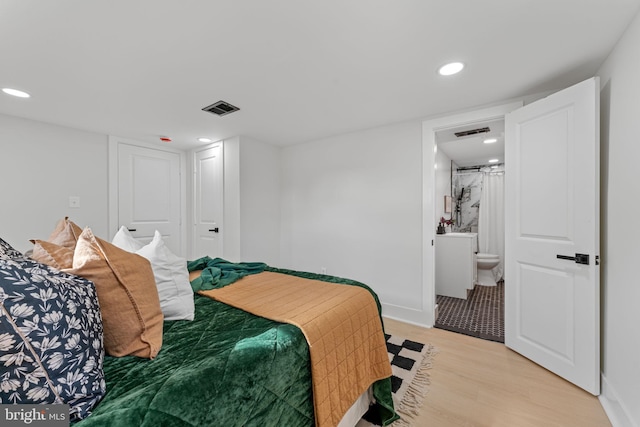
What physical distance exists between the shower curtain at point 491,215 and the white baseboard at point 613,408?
10.7 feet

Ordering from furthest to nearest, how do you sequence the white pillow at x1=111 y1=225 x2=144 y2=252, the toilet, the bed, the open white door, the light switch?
the toilet < the light switch < the open white door < the white pillow at x1=111 y1=225 x2=144 y2=252 < the bed

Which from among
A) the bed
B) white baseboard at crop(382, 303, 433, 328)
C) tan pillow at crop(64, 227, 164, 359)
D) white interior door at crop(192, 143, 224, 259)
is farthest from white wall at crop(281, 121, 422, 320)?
tan pillow at crop(64, 227, 164, 359)

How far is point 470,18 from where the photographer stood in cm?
142

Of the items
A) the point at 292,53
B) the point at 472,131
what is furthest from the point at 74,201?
the point at 472,131

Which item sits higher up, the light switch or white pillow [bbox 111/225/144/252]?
the light switch

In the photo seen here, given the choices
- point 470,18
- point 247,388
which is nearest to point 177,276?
point 247,388

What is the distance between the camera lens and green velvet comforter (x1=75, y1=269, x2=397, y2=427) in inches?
28.2

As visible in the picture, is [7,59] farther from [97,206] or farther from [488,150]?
[488,150]

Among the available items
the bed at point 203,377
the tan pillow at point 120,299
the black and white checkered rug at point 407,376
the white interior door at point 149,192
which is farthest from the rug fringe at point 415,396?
the white interior door at point 149,192

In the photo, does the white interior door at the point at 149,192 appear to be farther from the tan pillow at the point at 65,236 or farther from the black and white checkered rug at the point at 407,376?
the black and white checkered rug at the point at 407,376

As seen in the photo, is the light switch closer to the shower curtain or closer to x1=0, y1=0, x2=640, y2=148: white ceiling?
x1=0, y1=0, x2=640, y2=148: white ceiling

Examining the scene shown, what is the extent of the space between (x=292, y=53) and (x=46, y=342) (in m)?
1.79

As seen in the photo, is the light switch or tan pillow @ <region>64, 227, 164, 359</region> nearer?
tan pillow @ <region>64, 227, 164, 359</region>

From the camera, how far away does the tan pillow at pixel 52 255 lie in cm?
101
